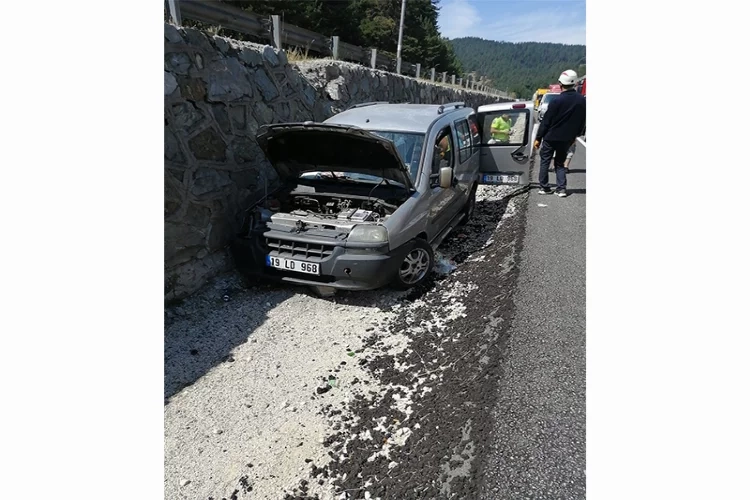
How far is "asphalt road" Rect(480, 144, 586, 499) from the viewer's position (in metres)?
2.03

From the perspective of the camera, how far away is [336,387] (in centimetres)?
334

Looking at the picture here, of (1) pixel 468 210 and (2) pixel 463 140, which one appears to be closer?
(2) pixel 463 140

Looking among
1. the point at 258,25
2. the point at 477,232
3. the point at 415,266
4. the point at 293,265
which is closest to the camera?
the point at 293,265

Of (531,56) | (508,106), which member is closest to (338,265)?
(508,106)

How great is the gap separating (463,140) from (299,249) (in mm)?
→ 3226

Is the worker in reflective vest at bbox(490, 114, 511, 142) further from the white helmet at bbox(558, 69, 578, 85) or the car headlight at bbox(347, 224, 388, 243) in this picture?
the car headlight at bbox(347, 224, 388, 243)

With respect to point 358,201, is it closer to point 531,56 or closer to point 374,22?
point 531,56

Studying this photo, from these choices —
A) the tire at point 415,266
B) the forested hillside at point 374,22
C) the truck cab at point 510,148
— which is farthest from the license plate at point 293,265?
the forested hillside at point 374,22

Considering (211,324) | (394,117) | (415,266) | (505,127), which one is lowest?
(211,324)

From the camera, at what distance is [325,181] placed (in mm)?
5242

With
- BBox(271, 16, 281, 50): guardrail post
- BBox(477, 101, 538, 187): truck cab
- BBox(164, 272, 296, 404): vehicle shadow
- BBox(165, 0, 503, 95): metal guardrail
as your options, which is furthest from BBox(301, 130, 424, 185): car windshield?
BBox(271, 16, 281, 50): guardrail post

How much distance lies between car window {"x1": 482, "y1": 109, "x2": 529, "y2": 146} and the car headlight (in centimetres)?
380

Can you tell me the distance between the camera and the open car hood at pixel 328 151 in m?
4.69

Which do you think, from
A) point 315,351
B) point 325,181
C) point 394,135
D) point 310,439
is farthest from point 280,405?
point 394,135
